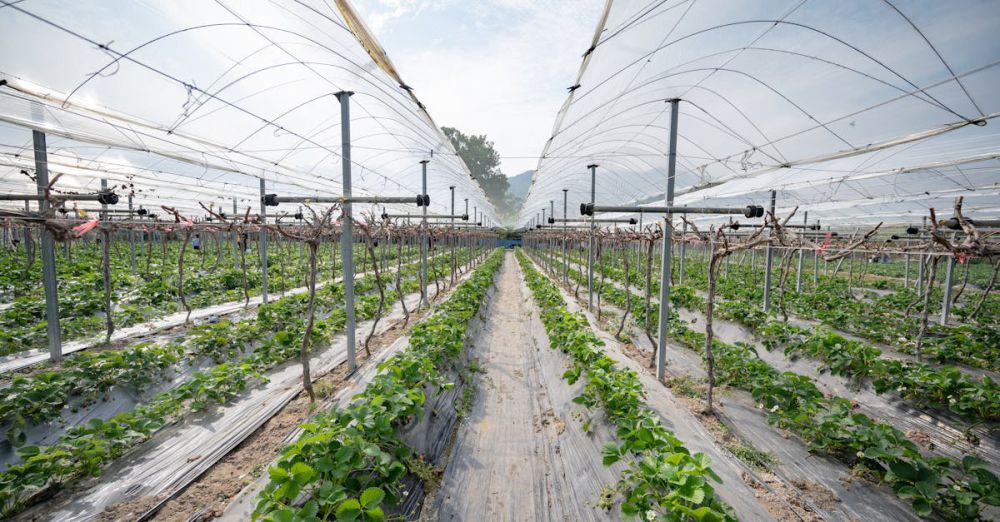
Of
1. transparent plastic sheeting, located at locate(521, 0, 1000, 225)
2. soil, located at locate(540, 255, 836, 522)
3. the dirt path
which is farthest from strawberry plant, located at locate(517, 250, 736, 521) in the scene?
transparent plastic sheeting, located at locate(521, 0, 1000, 225)

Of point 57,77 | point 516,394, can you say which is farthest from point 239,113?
point 516,394

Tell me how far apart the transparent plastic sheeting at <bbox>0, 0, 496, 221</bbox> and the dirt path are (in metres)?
5.50

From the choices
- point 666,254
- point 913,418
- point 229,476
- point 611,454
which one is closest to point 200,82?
point 229,476

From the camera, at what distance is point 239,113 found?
652 cm

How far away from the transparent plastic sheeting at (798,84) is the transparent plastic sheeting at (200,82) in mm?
3637

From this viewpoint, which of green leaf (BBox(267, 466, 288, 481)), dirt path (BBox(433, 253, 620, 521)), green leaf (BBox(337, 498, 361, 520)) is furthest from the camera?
dirt path (BBox(433, 253, 620, 521))

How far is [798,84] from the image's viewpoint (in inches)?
203

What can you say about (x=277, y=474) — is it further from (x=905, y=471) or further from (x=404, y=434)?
(x=905, y=471)

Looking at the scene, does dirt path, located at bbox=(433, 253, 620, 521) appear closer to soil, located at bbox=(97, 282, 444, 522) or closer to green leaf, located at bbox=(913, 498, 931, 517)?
soil, located at bbox=(97, 282, 444, 522)

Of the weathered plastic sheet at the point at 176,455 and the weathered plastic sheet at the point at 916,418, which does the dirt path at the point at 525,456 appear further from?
the weathered plastic sheet at the point at 916,418

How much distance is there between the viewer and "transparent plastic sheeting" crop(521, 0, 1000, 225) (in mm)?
3875

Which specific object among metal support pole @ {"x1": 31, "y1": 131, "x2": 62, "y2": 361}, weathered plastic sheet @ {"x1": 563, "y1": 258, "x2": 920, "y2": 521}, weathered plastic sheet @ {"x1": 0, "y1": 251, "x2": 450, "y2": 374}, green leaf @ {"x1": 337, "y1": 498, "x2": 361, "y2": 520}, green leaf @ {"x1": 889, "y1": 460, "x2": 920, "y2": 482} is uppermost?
metal support pole @ {"x1": 31, "y1": 131, "x2": 62, "y2": 361}

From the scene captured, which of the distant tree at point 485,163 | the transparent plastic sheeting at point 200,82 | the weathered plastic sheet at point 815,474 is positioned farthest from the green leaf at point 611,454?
the distant tree at point 485,163

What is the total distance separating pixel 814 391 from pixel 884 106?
163 inches
